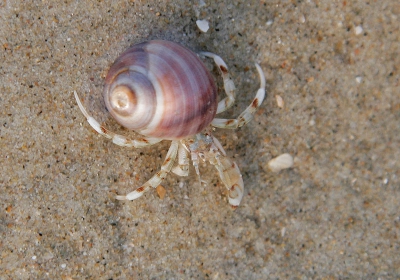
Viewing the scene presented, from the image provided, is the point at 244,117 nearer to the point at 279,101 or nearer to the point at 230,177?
the point at 279,101

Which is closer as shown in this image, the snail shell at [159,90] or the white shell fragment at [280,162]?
the snail shell at [159,90]

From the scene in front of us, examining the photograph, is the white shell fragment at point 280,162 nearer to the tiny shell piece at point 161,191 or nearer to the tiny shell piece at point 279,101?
the tiny shell piece at point 279,101

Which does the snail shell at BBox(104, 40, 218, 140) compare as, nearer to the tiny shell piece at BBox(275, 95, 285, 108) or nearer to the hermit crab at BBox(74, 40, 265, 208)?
the hermit crab at BBox(74, 40, 265, 208)

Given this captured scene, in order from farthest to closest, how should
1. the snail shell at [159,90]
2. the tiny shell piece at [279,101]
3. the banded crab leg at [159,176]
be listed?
the tiny shell piece at [279,101], the banded crab leg at [159,176], the snail shell at [159,90]

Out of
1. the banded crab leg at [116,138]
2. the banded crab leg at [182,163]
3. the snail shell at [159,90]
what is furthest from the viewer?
the banded crab leg at [182,163]

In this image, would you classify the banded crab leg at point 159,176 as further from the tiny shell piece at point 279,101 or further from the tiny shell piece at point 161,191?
the tiny shell piece at point 279,101

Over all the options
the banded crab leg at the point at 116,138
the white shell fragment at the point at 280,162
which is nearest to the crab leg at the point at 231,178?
the white shell fragment at the point at 280,162

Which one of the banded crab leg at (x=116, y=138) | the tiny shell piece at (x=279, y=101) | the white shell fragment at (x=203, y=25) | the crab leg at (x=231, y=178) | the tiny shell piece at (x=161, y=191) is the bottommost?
the tiny shell piece at (x=161, y=191)

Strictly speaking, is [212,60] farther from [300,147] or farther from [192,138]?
[300,147]

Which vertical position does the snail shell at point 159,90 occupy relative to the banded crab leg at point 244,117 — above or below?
above
